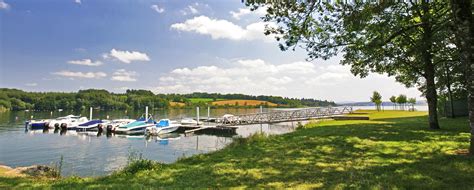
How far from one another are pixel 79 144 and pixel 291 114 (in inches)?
997

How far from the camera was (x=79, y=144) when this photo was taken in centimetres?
2633

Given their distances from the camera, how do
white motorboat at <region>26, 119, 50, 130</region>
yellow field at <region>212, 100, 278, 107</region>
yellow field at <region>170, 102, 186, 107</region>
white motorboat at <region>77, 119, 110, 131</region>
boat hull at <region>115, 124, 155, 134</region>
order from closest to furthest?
boat hull at <region>115, 124, 155, 134</region>
white motorboat at <region>77, 119, 110, 131</region>
white motorboat at <region>26, 119, 50, 130</region>
yellow field at <region>170, 102, 186, 107</region>
yellow field at <region>212, 100, 278, 107</region>

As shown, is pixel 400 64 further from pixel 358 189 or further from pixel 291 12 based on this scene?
pixel 358 189

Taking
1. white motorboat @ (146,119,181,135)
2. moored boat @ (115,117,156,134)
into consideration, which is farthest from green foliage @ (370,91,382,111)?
moored boat @ (115,117,156,134)

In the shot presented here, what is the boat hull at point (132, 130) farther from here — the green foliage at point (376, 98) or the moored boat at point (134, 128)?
the green foliage at point (376, 98)

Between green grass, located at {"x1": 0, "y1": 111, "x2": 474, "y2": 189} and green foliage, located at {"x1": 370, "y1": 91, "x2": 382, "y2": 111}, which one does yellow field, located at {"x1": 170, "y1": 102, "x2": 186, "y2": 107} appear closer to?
green foliage, located at {"x1": 370, "y1": 91, "x2": 382, "y2": 111}

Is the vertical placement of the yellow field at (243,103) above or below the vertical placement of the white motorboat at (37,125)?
above

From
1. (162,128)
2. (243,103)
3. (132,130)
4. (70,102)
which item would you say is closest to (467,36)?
(162,128)

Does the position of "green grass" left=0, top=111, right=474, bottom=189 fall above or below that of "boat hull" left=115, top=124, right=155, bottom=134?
above

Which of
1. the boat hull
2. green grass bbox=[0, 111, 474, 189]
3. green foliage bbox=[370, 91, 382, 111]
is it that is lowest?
the boat hull

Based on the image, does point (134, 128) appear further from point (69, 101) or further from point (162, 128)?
point (69, 101)

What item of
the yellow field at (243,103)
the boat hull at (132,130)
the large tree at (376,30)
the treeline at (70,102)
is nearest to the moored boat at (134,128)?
the boat hull at (132,130)

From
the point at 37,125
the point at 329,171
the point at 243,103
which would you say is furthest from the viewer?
the point at 243,103

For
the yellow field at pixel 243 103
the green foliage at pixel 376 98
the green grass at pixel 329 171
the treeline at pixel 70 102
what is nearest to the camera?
the green grass at pixel 329 171
